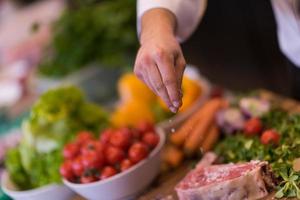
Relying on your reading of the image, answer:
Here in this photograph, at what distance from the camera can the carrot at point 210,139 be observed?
1604 millimetres

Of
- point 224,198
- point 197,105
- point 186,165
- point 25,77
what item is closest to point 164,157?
point 186,165

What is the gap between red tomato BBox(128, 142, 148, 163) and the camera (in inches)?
57.0

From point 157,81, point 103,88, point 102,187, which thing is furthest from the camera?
point 103,88

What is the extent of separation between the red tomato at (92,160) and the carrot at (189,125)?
312 millimetres

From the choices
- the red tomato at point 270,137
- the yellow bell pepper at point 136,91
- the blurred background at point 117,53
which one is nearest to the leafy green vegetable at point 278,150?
the red tomato at point 270,137

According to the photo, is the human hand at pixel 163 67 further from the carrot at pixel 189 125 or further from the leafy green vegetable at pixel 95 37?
the leafy green vegetable at pixel 95 37

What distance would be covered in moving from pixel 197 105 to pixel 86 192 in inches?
19.3

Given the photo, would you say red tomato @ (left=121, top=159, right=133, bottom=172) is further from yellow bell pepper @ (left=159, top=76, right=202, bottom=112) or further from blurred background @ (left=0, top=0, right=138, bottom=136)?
blurred background @ (left=0, top=0, right=138, bottom=136)

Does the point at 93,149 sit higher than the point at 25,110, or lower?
higher

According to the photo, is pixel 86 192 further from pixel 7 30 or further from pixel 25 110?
pixel 7 30

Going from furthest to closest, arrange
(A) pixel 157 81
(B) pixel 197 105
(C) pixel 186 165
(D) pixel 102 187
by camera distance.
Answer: (B) pixel 197 105 → (C) pixel 186 165 → (D) pixel 102 187 → (A) pixel 157 81

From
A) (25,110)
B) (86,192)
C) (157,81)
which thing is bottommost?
(25,110)

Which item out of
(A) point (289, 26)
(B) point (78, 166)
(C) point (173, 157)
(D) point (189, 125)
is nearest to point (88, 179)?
(B) point (78, 166)

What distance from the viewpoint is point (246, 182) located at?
123 cm
